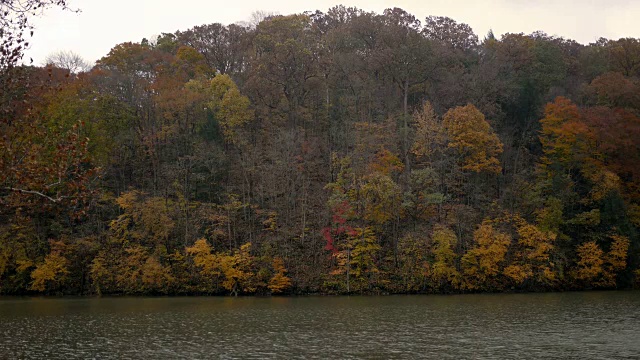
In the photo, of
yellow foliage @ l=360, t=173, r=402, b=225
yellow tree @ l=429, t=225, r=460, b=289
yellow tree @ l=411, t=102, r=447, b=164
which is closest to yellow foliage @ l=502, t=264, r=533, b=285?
yellow tree @ l=429, t=225, r=460, b=289

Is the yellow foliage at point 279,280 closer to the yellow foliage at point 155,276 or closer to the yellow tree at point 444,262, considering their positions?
the yellow foliage at point 155,276

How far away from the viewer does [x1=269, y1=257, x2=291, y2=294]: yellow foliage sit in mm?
52062

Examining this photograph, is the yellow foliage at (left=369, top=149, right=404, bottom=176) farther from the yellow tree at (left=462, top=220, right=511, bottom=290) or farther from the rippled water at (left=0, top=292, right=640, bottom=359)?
the rippled water at (left=0, top=292, right=640, bottom=359)

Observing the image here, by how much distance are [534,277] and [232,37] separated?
159ft

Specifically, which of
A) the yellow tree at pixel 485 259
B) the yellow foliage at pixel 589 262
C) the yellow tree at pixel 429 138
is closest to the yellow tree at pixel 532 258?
the yellow tree at pixel 485 259

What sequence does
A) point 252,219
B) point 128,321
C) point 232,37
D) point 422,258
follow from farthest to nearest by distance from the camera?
point 232,37
point 252,219
point 422,258
point 128,321

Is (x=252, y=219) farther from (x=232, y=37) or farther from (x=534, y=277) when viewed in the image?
(x=232, y=37)

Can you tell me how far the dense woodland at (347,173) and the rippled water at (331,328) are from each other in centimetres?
601

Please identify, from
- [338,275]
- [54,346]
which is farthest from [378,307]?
[54,346]

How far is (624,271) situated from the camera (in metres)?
54.1

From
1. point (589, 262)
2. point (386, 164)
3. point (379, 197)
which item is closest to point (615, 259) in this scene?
point (589, 262)

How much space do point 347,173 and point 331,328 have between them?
27928mm

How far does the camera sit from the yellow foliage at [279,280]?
2050 inches

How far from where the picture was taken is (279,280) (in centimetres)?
5209
